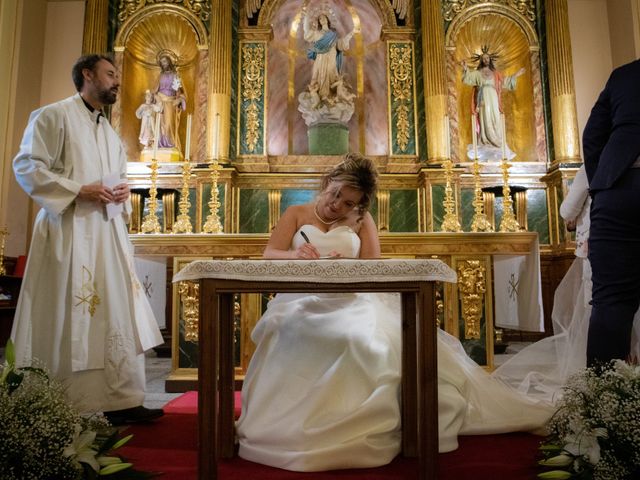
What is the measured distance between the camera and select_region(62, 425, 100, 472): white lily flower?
6.02ft

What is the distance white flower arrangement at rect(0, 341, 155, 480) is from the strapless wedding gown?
546 millimetres

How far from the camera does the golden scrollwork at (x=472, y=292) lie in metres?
4.40

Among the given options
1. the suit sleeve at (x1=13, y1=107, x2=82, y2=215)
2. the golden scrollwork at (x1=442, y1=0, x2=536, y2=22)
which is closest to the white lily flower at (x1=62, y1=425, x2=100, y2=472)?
the suit sleeve at (x1=13, y1=107, x2=82, y2=215)

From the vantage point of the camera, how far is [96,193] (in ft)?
9.57

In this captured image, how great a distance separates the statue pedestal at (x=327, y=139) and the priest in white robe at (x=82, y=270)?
153 inches

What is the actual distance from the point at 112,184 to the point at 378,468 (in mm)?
2016

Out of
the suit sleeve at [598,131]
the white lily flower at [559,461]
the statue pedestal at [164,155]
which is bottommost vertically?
the white lily flower at [559,461]

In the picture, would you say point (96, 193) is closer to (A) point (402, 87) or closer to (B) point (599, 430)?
(B) point (599, 430)

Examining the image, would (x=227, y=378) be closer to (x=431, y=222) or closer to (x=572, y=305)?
(x=572, y=305)

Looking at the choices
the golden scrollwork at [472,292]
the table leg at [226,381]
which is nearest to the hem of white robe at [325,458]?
the table leg at [226,381]

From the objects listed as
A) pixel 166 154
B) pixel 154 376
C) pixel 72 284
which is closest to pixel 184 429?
pixel 72 284

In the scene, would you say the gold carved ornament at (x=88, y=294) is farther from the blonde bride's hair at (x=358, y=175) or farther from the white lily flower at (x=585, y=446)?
the white lily flower at (x=585, y=446)

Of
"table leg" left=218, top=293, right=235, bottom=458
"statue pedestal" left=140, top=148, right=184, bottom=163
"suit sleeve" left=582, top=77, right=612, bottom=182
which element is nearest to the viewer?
"table leg" left=218, top=293, right=235, bottom=458

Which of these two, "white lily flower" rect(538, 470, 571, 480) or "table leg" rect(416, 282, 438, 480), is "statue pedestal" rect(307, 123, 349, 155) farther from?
"white lily flower" rect(538, 470, 571, 480)
